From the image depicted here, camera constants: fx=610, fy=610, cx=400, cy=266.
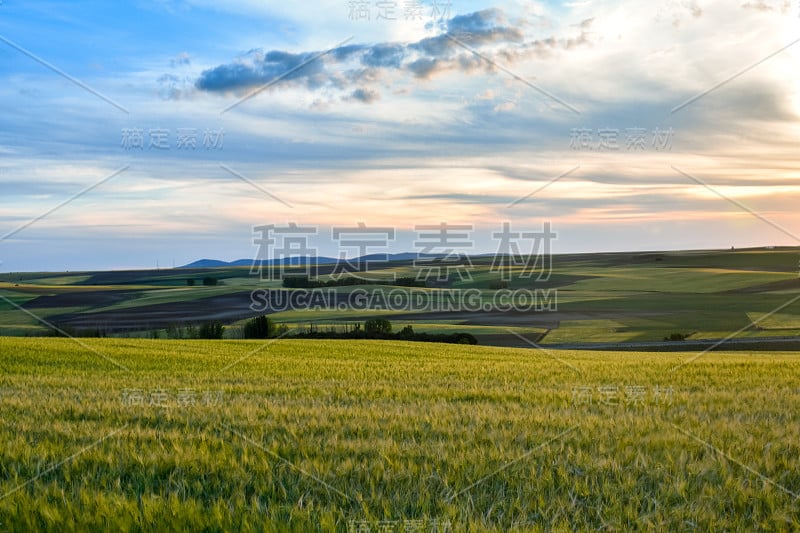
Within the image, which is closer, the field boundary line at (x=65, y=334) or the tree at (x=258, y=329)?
the field boundary line at (x=65, y=334)

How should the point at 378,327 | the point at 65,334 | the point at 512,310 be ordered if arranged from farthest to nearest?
the point at 512,310 < the point at 378,327 < the point at 65,334

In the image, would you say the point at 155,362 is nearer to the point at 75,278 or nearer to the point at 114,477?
the point at 114,477

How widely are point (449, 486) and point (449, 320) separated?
171 feet

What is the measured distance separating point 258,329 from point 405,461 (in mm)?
40908

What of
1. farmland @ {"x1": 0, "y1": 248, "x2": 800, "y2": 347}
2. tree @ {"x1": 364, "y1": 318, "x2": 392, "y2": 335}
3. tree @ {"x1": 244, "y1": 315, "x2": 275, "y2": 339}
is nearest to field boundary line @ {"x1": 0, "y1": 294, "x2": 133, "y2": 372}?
farmland @ {"x1": 0, "y1": 248, "x2": 800, "y2": 347}

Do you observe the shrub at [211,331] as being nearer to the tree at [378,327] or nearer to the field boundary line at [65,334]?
the field boundary line at [65,334]

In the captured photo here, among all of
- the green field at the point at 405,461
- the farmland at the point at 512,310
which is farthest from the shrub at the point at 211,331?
the green field at the point at 405,461

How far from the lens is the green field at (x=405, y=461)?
4.21 metres

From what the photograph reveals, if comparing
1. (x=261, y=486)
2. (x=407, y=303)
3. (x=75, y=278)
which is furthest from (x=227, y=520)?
(x=75, y=278)

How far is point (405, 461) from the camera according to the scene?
5301mm

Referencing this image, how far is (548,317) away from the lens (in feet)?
201

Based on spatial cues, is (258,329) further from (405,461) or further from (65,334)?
(405,461)

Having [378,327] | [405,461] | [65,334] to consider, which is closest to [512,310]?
[378,327]

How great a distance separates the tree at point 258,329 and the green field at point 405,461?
111 ft
